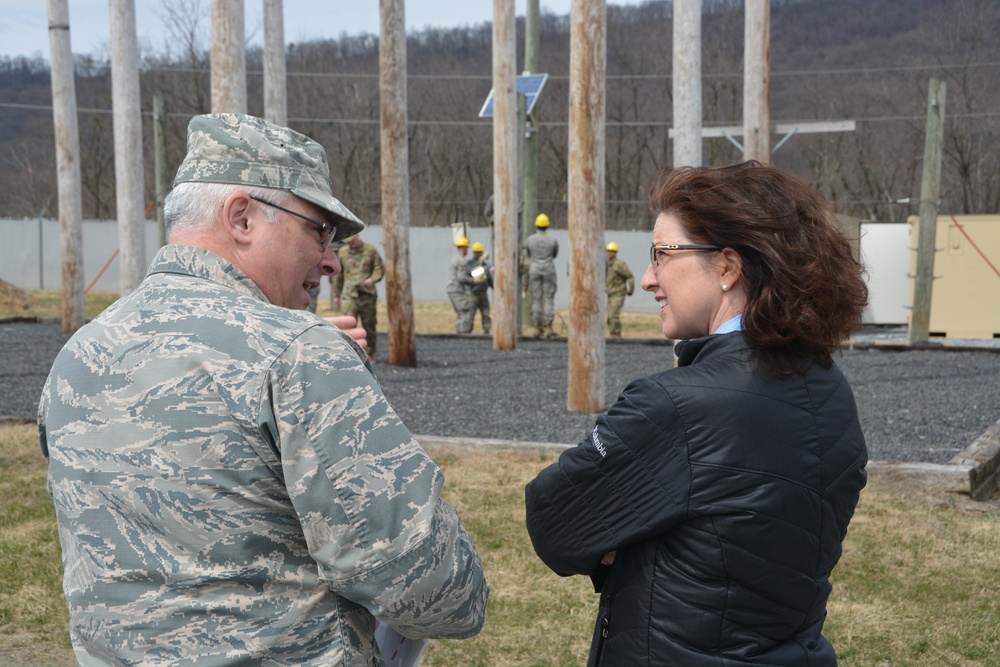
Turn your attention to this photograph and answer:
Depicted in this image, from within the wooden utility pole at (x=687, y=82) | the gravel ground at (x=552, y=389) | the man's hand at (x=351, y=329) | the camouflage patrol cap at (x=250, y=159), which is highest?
the wooden utility pole at (x=687, y=82)

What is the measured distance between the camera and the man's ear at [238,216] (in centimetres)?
202

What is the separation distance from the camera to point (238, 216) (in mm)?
2031

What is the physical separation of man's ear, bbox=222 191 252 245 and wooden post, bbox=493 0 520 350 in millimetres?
13709

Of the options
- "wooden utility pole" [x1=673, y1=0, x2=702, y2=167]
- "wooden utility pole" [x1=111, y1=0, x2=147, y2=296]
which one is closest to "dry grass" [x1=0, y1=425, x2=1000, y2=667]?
"wooden utility pole" [x1=673, y1=0, x2=702, y2=167]

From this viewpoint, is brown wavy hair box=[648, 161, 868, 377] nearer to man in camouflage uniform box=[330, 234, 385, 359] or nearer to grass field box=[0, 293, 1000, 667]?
grass field box=[0, 293, 1000, 667]

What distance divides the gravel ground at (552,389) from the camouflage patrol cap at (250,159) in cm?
642

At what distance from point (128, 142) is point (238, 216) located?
12.2m

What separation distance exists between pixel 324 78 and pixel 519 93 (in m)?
52.5

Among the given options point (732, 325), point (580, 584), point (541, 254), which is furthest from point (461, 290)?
point (732, 325)

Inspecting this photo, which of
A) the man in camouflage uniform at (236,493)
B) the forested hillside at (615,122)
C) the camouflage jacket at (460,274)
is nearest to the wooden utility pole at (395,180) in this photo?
the camouflage jacket at (460,274)

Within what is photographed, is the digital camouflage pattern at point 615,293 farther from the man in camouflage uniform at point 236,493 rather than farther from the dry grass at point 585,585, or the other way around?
the man in camouflage uniform at point 236,493

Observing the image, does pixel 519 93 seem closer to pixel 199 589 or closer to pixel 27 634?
pixel 27 634

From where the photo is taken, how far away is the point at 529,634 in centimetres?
471

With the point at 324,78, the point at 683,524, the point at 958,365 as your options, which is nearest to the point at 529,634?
the point at 683,524
